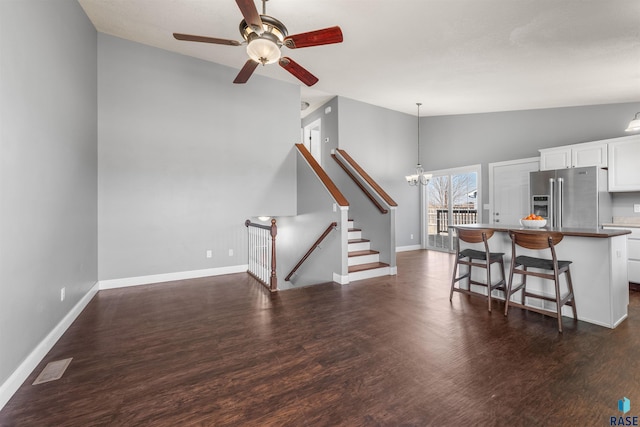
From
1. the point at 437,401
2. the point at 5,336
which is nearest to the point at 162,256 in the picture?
the point at 5,336

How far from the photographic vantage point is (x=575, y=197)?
14.9 ft

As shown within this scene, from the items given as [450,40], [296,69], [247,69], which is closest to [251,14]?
[296,69]

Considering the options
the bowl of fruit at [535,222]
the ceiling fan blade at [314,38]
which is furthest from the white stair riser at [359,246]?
the ceiling fan blade at [314,38]

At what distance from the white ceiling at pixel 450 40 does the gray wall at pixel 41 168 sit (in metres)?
1.15

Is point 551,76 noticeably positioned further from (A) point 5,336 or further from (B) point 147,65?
(A) point 5,336

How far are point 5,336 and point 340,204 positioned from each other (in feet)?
11.8

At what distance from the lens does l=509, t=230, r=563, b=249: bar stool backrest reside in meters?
2.77

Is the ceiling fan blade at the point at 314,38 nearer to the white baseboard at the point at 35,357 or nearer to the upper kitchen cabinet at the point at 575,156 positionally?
the white baseboard at the point at 35,357

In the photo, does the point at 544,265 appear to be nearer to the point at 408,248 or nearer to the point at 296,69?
the point at 296,69

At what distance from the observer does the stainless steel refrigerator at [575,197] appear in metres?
4.36

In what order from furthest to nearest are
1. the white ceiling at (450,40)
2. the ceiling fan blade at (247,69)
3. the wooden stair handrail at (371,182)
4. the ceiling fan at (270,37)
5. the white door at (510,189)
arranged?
the white door at (510,189), the wooden stair handrail at (371,182), the ceiling fan blade at (247,69), the white ceiling at (450,40), the ceiling fan at (270,37)

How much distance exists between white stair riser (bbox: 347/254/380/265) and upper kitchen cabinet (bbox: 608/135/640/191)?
3885mm

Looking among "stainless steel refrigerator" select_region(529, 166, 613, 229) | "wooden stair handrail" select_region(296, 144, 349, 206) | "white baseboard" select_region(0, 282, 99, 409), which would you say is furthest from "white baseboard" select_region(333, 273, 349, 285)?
"stainless steel refrigerator" select_region(529, 166, 613, 229)

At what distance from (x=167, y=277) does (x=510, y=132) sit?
755cm
